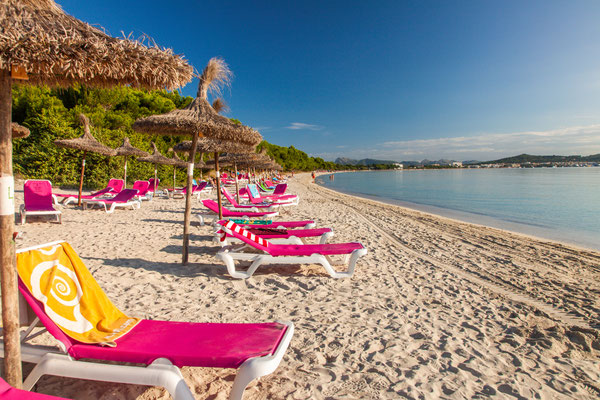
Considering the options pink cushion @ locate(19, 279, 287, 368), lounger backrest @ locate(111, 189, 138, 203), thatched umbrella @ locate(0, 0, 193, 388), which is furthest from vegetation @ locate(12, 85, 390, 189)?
pink cushion @ locate(19, 279, 287, 368)

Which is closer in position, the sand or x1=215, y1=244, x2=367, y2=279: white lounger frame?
the sand

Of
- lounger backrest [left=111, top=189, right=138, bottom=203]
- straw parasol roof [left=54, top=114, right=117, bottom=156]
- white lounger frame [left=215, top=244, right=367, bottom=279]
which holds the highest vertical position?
straw parasol roof [left=54, top=114, right=117, bottom=156]

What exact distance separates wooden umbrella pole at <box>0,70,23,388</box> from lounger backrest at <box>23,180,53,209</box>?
734cm

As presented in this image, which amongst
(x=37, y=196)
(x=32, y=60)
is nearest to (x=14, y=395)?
(x=32, y=60)

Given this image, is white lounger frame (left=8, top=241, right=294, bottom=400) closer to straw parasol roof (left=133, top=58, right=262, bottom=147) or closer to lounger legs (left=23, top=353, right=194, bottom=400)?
lounger legs (left=23, top=353, right=194, bottom=400)

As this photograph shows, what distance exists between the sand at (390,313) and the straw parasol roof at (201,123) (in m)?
1.99

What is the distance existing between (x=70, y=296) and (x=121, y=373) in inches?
30.7

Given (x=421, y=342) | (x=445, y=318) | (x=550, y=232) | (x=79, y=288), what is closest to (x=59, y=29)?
(x=79, y=288)

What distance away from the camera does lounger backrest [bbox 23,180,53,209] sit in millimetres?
7430

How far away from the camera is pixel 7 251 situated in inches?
62.5

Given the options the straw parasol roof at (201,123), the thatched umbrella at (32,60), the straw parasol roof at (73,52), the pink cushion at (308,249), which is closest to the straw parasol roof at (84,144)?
the straw parasol roof at (201,123)

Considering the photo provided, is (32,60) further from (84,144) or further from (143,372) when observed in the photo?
(84,144)

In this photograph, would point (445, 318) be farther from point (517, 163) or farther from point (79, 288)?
point (517, 163)

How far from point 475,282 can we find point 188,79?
4427mm
